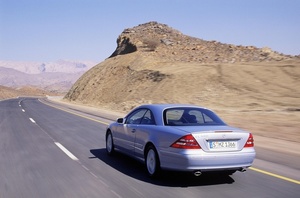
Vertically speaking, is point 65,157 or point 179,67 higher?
point 179,67

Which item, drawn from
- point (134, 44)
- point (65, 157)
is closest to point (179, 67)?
point (134, 44)

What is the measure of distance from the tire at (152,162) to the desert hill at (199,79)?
24.5ft

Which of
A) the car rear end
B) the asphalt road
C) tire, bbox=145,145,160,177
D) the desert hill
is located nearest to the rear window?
tire, bbox=145,145,160,177

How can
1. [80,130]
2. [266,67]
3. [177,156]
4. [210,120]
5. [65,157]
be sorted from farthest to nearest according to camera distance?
[266,67], [80,130], [65,157], [210,120], [177,156]

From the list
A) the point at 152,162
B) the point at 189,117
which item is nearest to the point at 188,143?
the point at 152,162

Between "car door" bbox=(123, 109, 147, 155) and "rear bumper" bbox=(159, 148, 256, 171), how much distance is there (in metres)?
1.51

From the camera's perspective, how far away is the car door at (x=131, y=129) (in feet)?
26.8

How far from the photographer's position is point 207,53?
2249 inches

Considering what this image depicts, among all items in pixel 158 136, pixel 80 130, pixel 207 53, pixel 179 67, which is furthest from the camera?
pixel 207 53

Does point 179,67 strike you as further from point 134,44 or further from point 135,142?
point 135,142

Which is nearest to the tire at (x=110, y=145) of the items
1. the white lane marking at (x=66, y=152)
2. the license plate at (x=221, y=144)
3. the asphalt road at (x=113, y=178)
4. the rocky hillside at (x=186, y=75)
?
the asphalt road at (x=113, y=178)

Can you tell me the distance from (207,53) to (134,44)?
455 inches

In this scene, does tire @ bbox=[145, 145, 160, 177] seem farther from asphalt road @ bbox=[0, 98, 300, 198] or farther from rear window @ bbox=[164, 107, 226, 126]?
rear window @ bbox=[164, 107, 226, 126]

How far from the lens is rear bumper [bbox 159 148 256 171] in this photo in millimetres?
6367
